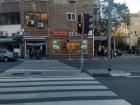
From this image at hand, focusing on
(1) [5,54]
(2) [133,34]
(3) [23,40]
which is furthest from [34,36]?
(2) [133,34]

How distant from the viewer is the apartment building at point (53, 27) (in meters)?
65.3

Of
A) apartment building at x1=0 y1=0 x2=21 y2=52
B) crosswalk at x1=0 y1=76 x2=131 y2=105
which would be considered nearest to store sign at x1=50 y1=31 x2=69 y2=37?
apartment building at x1=0 y1=0 x2=21 y2=52

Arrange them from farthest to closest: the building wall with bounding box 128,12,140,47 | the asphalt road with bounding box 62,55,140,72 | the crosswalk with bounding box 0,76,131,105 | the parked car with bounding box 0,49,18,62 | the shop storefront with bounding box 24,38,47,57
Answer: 1. the building wall with bounding box 128,12,140,47
2. the shop storefront with bounding box 24,38,47,57
3. the parked car with bounding box 0,49,18,62
4. the asphalt road with bounding box 62,55,140,72
5. the crosswalk with bounding box 0,76,131,105

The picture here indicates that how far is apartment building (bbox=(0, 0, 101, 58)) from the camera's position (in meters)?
65.3

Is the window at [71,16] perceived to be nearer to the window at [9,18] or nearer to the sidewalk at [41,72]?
the window at [9,18]

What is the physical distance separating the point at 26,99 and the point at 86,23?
16.7 meters

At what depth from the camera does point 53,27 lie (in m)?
65.9

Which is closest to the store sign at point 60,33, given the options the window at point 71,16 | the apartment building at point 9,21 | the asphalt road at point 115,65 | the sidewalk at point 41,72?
the window at point 71,16

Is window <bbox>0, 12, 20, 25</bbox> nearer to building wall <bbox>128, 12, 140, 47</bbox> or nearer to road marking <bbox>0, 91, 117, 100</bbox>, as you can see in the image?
road marking <bbox>0, 91, 117, 100</bbox>

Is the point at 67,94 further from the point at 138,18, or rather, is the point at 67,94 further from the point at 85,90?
the point at 138,18

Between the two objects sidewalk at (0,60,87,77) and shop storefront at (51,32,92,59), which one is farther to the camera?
shop storefront at (51,32,92,59)

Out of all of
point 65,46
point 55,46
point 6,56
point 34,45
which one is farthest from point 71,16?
point 6,56

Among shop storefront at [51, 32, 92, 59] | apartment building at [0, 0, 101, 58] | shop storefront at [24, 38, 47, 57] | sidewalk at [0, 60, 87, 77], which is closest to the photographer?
sidewalk at [0, 60, 87, 77]

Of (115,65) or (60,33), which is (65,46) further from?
(115,65)
